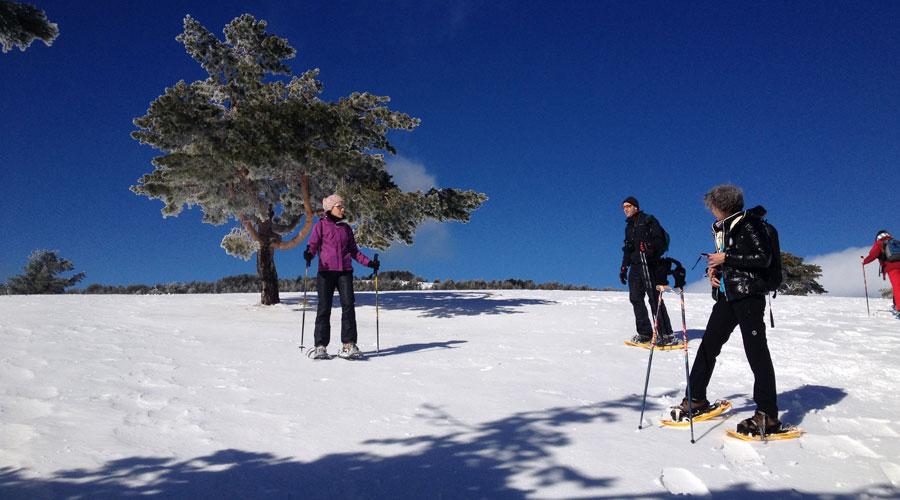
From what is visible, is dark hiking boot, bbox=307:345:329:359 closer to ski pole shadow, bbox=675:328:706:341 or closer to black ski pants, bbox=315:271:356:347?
black ski pants, bbox=315:271:356:347

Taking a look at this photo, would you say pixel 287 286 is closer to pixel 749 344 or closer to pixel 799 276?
pixel 749 344

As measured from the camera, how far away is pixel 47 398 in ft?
16.1

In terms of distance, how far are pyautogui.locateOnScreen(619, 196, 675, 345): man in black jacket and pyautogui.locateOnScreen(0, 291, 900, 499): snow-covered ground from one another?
0.56 metres

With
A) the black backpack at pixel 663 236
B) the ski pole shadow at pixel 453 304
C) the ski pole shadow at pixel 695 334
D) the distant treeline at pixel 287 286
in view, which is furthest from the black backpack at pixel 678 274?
the distant treeline at pixel 287 286

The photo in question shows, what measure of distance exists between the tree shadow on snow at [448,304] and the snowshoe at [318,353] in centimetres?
618

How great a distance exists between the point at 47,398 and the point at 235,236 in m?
14.0

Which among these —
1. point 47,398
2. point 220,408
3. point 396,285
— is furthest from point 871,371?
point 396,285

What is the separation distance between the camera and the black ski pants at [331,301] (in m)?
7.75

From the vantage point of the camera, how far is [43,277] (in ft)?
81.1

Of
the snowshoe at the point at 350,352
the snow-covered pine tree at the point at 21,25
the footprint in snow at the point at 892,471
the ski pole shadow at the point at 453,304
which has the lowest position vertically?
the footprint in snow at the point at 892,471

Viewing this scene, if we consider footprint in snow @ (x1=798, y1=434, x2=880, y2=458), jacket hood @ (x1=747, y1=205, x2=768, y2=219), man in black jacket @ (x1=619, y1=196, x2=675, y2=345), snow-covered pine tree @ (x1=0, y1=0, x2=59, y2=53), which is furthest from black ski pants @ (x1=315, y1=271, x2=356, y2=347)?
snow-covered pine tree @ (x1=0, y1=0, x2=59, y2=53)

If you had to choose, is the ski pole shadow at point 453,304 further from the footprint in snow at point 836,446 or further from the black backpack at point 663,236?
the footprint in snow at point 836,446

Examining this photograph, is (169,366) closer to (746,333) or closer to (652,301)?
(746,333)

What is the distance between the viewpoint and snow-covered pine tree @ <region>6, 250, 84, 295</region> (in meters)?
24.7
